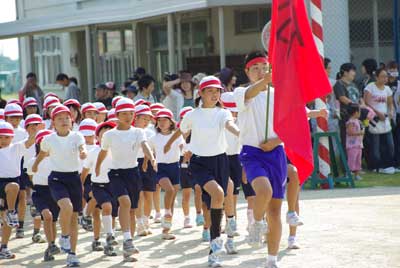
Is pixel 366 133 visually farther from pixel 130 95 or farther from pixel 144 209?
pixel 144 209

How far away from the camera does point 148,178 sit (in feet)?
42.8

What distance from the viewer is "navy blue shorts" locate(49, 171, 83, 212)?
10.7 meters

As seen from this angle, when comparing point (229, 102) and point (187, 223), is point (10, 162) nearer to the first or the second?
point (187, 223)

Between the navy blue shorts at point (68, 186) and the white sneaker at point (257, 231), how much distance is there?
2.32m

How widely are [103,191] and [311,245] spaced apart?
249 centimetres

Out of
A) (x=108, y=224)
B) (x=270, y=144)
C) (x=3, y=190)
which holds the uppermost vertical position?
(x=270, y=144)

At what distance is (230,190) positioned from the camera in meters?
11.4

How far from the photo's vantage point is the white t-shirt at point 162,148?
12.9 meters

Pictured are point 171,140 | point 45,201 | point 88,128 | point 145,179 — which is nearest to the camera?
→ point 45,201

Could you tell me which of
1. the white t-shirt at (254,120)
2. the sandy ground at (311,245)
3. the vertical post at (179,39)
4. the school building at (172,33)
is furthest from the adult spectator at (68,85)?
the white t-shirt at (254,120)

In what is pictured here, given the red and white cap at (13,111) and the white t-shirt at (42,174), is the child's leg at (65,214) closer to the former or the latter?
the white t-shirt at (42,174)

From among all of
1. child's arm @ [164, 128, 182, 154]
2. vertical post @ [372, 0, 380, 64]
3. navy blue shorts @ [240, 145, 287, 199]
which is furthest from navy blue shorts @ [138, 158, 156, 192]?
vertical post @ [372, 0, 380, 64]

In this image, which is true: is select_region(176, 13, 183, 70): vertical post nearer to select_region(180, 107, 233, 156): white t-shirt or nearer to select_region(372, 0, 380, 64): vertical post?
select_region(372, 0, 380, 64): vertical post

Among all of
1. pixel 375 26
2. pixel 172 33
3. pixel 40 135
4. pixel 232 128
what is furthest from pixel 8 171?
pixel 375 26
